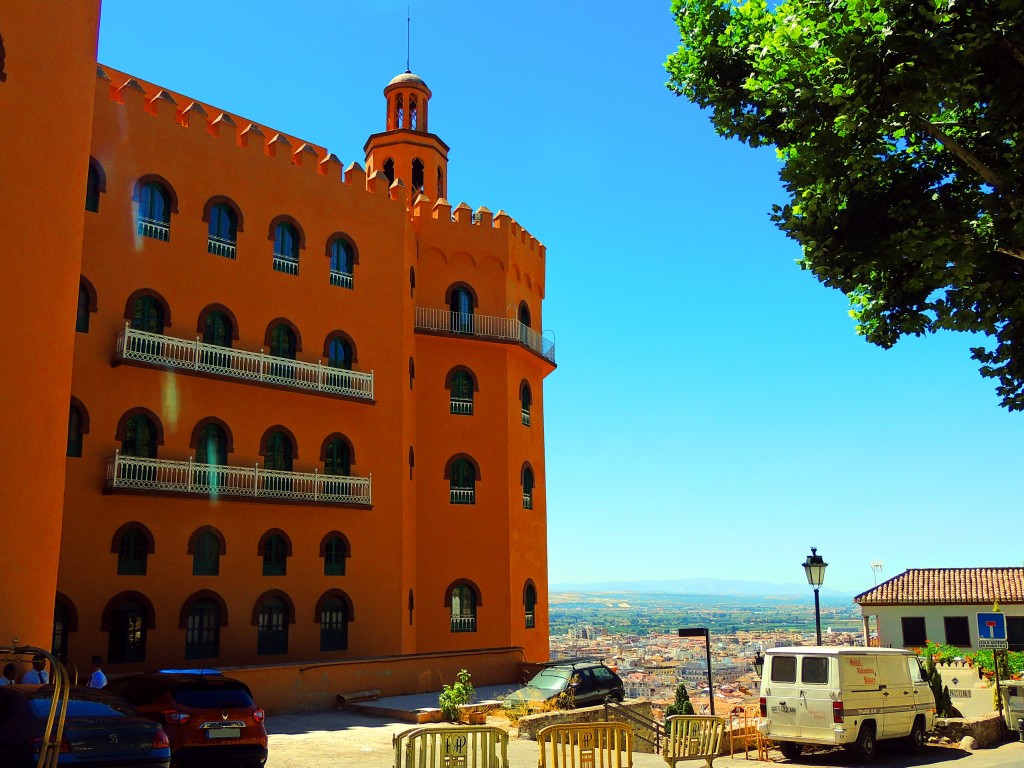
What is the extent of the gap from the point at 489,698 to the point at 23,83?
1746 cm

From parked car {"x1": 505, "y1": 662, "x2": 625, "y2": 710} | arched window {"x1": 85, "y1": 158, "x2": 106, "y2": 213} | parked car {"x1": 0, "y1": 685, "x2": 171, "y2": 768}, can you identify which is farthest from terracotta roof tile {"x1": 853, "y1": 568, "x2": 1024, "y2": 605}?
parked car {"x1": 0, "y1": 685, "x2": 171, "y2": 768}

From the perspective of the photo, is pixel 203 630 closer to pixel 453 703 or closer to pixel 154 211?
pixel 453 703

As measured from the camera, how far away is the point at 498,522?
31.9m

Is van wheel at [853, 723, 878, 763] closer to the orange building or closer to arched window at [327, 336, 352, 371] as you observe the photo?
A: the orange building

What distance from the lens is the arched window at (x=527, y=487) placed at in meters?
33.4

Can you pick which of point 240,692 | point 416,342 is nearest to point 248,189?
point 416,342

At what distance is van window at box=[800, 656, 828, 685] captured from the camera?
15977 mm

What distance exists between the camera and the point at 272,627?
26000 millimetres

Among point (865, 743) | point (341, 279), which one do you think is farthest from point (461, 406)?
point (865, 743)

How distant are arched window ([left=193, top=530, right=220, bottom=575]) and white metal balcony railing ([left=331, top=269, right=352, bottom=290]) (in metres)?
8.66

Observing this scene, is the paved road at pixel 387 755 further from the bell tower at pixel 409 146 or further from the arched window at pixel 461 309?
the bell tower at pixel 409 146

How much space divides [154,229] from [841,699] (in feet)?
66.4

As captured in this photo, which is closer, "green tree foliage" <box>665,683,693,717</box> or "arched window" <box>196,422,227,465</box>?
"green tree foliage" <box>665,683,693,717</box>

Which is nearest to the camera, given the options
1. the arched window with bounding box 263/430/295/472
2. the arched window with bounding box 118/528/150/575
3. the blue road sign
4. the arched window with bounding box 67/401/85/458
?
the blue road sign
